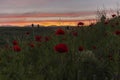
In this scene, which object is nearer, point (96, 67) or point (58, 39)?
point (96, 67)

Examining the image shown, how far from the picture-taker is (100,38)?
1099 centimetres

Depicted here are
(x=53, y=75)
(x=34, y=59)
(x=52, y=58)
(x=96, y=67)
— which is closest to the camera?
(x=53, y=75)

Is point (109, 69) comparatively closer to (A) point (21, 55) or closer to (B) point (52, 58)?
(B) point (52, 58)

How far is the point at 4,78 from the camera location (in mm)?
6902

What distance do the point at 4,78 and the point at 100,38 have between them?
4637 millimetres

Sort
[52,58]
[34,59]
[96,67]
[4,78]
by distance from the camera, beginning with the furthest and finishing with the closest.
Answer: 1. [34,59]
2. [52,58]
3. [96,67]
4. [4,78]

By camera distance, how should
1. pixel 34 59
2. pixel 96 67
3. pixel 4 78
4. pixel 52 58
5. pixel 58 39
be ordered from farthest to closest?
pixel 58 39 → pixel 34 59 → pixel 52 58 → pixel 96 67 → pixel 4 78

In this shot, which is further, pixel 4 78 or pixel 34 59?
pixel 34 59

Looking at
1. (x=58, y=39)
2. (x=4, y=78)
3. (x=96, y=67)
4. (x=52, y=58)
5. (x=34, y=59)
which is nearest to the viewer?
(x=4, y=78)

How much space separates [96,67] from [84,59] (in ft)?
1.01

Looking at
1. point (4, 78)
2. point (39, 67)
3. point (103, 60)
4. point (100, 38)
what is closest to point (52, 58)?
point (39, 67)

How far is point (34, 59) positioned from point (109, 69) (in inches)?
89.9

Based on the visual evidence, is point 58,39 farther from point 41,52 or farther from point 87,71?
point 87,71

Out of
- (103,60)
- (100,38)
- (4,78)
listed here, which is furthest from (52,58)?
(100,38)
